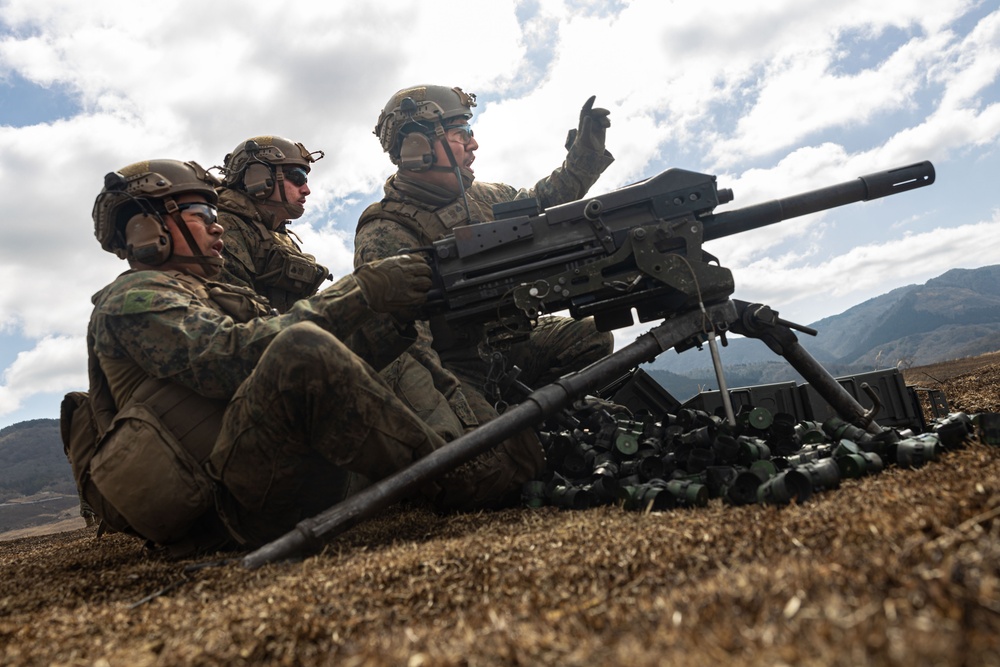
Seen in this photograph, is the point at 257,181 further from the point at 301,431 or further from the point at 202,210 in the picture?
the point at 301,431

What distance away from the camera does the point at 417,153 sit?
20.3 feet

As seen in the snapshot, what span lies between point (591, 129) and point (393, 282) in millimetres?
2871

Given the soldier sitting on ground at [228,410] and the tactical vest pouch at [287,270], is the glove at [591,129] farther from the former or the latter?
the tactical vest pouch at [287,270]

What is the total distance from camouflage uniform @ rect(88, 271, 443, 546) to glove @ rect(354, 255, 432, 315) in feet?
0.25

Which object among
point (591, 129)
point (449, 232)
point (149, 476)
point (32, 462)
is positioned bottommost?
point (149, 476)

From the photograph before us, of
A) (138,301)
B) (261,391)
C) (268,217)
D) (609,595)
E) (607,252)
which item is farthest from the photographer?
(268,217)

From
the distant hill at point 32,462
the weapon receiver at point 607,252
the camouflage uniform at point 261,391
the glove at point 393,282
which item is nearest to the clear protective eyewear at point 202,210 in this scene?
the camouflage uniform at point 261,391

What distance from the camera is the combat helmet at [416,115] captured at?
619 cm

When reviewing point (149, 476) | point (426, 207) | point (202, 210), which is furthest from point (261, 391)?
point (426, 207)

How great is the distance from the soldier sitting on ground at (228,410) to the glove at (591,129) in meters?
2.51

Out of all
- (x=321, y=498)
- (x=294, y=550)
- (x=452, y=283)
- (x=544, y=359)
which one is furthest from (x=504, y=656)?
(x=544, y=359)

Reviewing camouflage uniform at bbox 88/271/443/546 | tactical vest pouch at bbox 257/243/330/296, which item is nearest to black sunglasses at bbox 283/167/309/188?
tactical vest pouch at bbox 257/243/330/296

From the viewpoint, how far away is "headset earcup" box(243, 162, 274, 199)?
20.5 feet

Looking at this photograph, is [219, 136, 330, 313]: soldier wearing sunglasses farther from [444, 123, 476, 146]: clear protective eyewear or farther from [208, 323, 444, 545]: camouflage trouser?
[208, 323, 444, 545]: camouflage trouser
